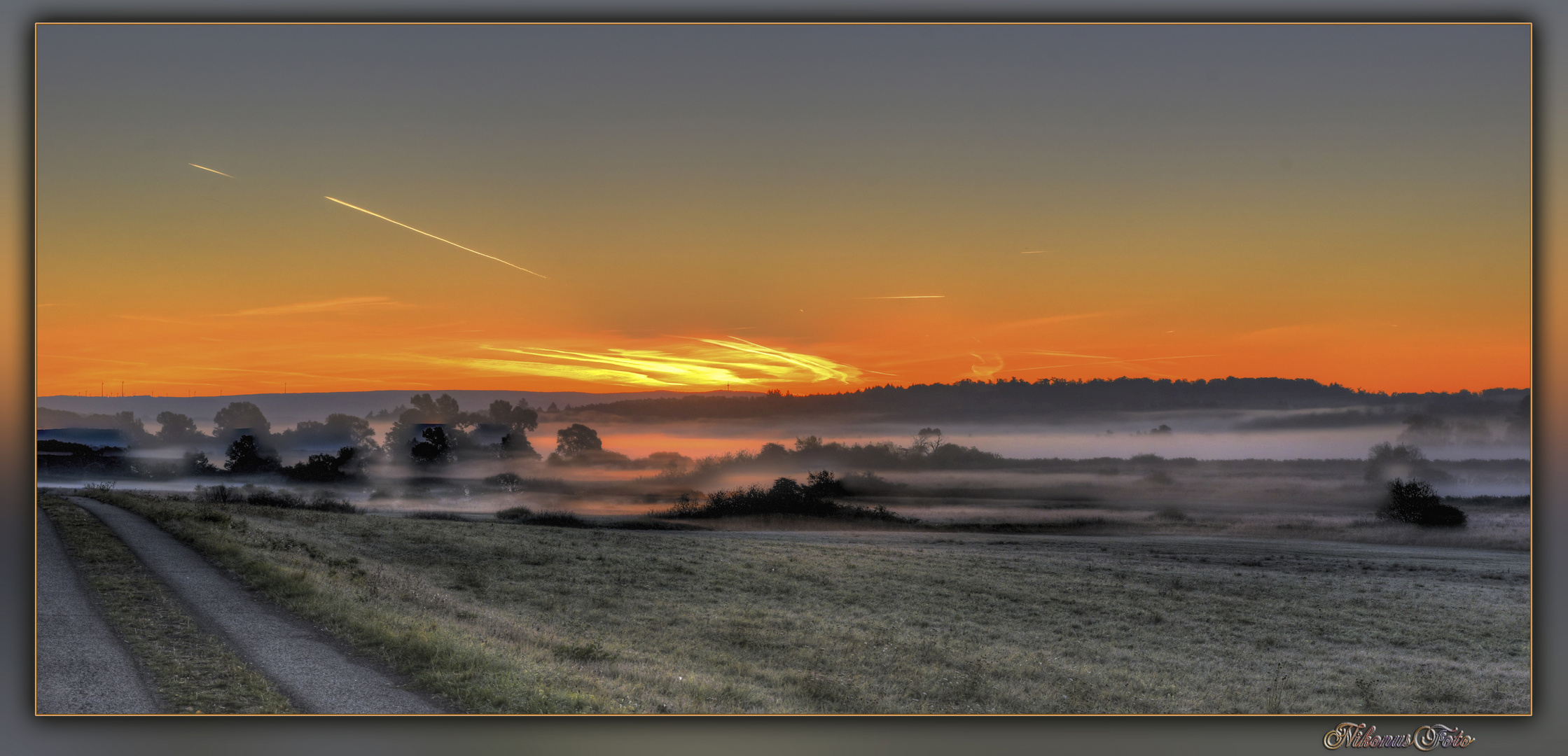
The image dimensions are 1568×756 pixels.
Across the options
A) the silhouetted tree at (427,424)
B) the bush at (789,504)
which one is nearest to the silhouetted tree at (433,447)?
the silhouetted tree at (427,424)

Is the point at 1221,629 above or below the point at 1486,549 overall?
below

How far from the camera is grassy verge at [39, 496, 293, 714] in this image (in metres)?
10.4

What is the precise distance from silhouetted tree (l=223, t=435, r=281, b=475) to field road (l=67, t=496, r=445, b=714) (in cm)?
245

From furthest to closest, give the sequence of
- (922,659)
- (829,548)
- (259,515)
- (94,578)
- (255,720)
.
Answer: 1. (829,548)
2. (259,515)
3. (922,659)
4. (94,578)
5. (255,720)

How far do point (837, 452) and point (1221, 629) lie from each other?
42.6 ft

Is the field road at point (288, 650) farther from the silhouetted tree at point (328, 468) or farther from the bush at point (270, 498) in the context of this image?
the silhouetted tree at point (328, 468)

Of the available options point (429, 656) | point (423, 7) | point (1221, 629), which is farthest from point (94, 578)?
point (1221, 629)

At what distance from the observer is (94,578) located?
1496 cm

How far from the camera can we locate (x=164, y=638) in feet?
40.3

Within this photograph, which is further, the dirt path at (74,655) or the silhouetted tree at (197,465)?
the silhouetted tree at (197,465)

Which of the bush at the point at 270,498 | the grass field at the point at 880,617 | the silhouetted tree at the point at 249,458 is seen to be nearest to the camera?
the grass field at the point at 880,617

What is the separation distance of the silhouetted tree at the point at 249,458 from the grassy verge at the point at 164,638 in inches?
105

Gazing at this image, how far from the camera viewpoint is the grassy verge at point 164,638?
1041cm

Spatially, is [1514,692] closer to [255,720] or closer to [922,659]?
[922,659]
